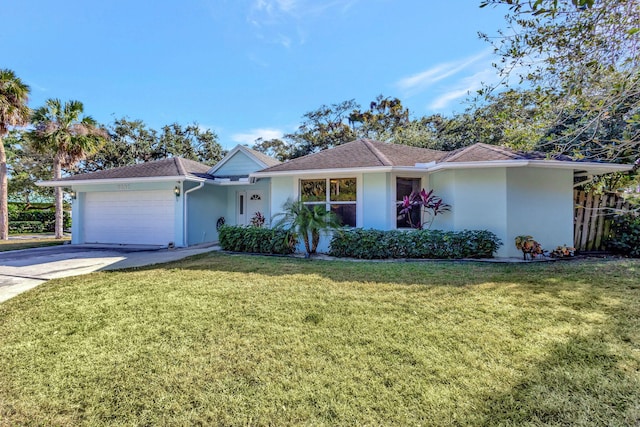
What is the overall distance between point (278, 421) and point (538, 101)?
6.46 meters

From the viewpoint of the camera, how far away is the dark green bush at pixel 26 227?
21819 millimetres

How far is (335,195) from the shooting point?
10.7 m

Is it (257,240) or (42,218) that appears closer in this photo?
(257,240)

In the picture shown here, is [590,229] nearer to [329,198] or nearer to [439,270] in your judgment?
[439,270]

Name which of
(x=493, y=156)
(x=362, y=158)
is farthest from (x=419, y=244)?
(x=362, y=158)

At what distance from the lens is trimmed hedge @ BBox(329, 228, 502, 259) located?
8430mm

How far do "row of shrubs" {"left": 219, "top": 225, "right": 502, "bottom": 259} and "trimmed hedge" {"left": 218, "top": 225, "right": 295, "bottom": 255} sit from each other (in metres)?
0.03

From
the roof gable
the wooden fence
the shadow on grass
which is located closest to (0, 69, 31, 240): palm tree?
the roof gable

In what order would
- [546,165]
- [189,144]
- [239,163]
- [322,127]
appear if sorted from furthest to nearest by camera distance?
[322,127] < [189,144] < [239,163] < [546,165]

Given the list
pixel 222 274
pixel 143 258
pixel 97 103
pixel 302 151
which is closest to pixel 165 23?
pixel 143 258

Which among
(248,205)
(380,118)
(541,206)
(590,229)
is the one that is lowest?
(590,229)

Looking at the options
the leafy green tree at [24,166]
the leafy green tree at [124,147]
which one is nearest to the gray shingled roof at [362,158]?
the leafy green tree at [124,147]

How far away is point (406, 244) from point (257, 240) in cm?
488

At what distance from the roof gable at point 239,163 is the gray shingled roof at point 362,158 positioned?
4272 mm
